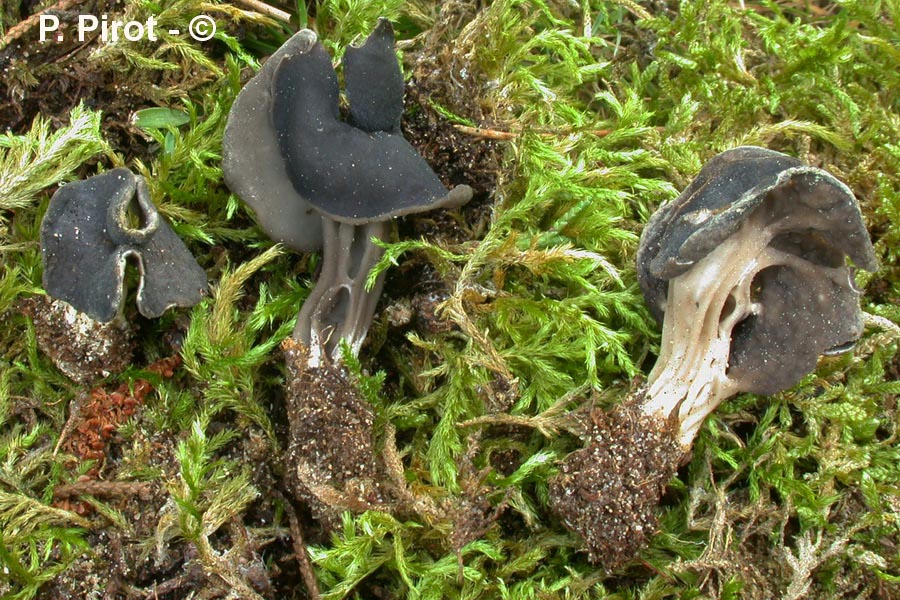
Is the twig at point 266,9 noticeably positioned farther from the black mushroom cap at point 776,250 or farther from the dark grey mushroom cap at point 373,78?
the black mushroom cap at point 776,250

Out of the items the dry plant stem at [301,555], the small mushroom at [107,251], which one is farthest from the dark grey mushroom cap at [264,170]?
the dry plant stem at [301,555]

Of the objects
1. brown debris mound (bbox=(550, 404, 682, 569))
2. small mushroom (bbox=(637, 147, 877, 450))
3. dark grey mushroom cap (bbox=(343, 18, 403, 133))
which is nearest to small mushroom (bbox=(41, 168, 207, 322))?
dark grey mushroom cap (bbox=(343, 18, 403, 133))

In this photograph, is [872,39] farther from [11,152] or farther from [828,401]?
[11,152]

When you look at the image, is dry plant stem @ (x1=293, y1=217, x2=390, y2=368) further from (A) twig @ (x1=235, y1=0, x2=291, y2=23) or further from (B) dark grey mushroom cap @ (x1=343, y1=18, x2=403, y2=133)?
(A) twig @ (x1=235, y1=0, x2=291, y2=23)

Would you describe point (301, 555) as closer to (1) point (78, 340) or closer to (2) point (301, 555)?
(2) point (301, 555)

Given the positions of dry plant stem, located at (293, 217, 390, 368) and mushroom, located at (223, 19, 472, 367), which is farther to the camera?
dry plant stem, located at (293, 217, 390, 368)

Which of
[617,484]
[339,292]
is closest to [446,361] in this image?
[339,292]
